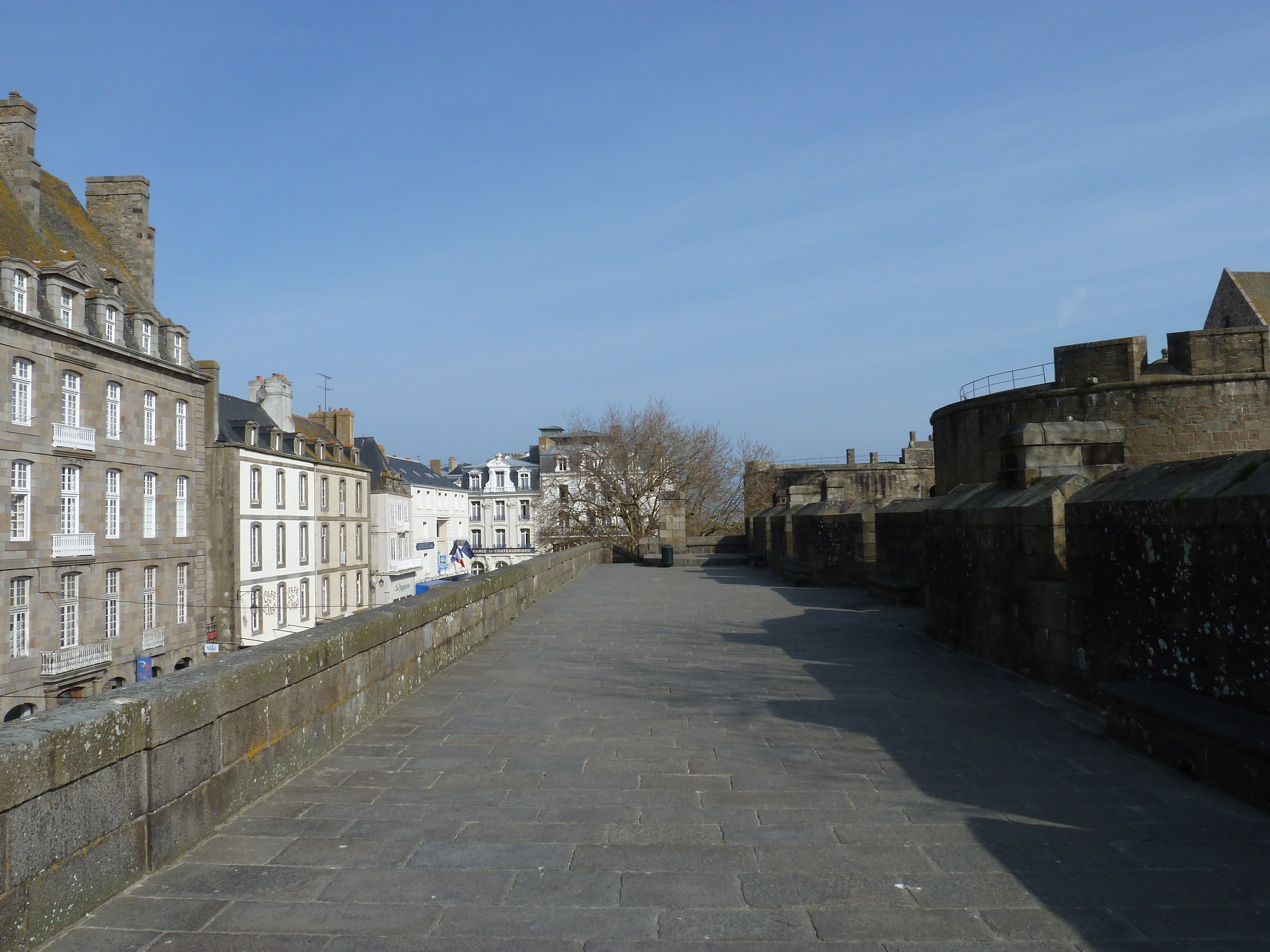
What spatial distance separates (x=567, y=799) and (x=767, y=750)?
4.67ft

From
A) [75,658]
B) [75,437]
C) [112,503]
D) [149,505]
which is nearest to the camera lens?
[75,658]

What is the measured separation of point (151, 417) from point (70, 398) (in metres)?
4.17

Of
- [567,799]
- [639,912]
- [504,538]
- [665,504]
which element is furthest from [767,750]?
[504,538]

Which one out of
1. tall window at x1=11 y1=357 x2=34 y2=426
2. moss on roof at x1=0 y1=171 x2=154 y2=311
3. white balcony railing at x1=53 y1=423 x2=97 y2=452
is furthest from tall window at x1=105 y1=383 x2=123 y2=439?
tall window at x1=11 y1=357 x2=34 y2=426

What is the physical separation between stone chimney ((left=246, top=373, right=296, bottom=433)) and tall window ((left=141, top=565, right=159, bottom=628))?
1243cm

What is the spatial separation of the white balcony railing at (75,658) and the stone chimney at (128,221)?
1435 cm

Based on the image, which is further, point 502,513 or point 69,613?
point 502,513

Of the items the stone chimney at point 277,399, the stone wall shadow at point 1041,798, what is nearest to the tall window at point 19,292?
the stone chimney at point 277,399

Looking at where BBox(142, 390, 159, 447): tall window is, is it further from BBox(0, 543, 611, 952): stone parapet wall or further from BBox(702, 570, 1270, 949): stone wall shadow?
BBox(702, 570, 1270, 949): stone wall shadow

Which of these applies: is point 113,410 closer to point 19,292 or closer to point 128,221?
point 19,292

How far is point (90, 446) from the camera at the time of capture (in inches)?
1049

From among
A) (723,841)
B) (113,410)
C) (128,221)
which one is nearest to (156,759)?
(723,841)

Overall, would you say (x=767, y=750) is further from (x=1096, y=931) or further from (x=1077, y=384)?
(x=1077, y=384)

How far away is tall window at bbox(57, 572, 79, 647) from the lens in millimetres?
25391
